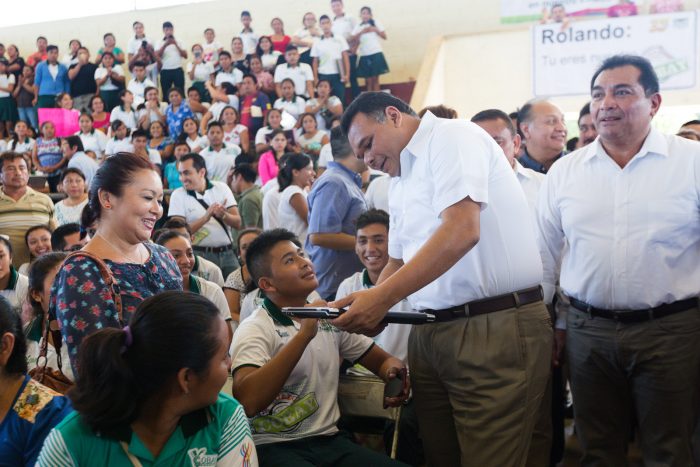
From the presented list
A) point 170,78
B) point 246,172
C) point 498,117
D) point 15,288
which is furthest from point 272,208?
point 170,78

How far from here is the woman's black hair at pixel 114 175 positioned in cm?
202

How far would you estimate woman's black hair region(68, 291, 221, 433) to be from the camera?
5.15 feet

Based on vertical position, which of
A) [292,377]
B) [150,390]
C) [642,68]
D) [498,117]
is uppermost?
[642,68]

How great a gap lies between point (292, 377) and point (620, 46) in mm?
7369

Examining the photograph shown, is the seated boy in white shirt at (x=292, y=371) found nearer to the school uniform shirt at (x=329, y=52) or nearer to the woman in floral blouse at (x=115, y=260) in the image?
the woman in floral blouse at (x=115, y=260)

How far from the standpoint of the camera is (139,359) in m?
1.60

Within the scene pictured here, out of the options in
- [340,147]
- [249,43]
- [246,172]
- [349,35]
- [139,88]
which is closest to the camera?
[340,147]

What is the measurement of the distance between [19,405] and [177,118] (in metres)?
8.35

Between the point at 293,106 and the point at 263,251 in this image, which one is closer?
the point at 263,251

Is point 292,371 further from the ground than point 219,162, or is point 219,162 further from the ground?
point 219,162

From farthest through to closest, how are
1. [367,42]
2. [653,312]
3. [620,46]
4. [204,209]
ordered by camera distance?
1. [367,42]
2. [620,46]
3. [204,209]
4. [653,312]

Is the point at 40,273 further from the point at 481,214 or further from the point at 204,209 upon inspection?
the point at 204,209

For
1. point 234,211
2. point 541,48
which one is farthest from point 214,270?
point 541,48

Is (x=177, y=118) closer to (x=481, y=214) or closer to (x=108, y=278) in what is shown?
(x=108, y=278)
